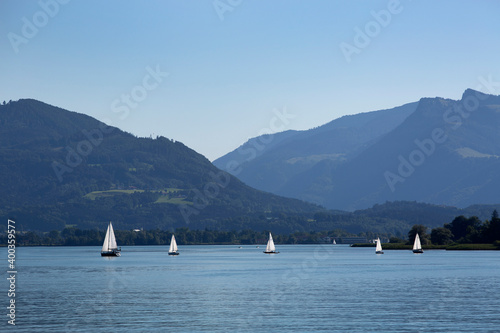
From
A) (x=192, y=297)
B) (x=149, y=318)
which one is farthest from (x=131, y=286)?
(x=149, y=318)

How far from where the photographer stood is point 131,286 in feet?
372

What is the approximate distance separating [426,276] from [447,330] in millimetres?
70529

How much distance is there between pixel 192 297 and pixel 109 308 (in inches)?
566

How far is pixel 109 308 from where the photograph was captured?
8219cm

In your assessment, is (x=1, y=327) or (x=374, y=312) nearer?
(x=1, y=327)

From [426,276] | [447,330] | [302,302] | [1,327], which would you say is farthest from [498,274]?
[1,327]

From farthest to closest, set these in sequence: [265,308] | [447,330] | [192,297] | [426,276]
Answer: [426,276], [192,297], [265,308], [447,330]

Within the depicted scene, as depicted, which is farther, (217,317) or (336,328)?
(217,317)

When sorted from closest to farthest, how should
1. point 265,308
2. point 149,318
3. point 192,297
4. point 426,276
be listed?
point 149,318
point 265,308
point 192,297
point 426,276

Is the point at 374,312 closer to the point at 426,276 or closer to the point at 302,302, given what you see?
the point at 302,302

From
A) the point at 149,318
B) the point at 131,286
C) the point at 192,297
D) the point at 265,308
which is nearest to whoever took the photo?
the point at 149,318

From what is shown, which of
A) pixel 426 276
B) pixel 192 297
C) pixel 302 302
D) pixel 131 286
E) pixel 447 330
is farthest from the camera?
pixel 426 276

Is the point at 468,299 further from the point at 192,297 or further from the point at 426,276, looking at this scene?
the point at 426,276

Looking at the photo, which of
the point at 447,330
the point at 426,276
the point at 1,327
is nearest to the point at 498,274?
the point at 426,276
